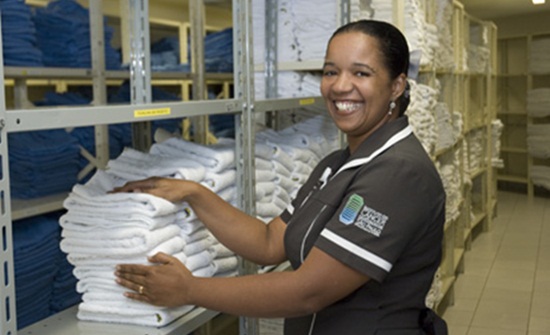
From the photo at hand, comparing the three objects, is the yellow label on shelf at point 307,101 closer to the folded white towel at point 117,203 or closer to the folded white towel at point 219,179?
the folded white towel at point 219,179

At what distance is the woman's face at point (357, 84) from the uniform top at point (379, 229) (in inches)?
2.3

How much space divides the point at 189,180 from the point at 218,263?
0.32m

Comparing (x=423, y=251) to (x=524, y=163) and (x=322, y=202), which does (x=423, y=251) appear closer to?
(x=322, y=202)

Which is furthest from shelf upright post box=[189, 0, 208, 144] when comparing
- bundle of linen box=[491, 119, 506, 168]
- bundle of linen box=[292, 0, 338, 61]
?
bundle of linen box=[491, 119, 506, 168]

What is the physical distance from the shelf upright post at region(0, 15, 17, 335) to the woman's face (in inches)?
38.2

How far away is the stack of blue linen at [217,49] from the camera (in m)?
5.38

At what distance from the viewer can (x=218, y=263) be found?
2043 millimetres

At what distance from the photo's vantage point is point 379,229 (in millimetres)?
1657

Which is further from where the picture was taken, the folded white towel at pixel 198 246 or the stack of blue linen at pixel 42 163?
the stack of blue linen at pixel 42 163

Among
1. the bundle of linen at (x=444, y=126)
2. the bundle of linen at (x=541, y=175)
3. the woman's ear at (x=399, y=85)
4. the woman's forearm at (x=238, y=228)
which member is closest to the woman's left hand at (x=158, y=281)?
the woman's forearm at (x=238, y=228)

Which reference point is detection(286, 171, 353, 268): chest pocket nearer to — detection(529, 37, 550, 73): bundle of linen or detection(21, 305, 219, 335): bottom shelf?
detection(21, 305, 219, 335): bottom shelf

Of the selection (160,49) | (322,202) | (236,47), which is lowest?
(322,202)

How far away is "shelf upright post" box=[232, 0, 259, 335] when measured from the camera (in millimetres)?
2057

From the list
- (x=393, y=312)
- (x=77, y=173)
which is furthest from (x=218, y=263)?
(x=77, y=173)
